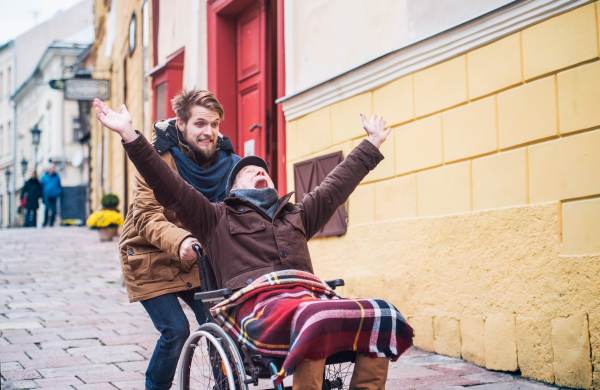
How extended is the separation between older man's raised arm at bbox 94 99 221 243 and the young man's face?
0.54 meters

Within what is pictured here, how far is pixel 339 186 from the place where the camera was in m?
3.19

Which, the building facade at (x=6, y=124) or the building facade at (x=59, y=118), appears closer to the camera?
the building facade at (x=59, y=118)

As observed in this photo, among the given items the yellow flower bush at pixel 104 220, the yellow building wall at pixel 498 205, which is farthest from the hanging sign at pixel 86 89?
the yellow building wall at pixel 498 205

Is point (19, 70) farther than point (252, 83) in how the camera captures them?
Yes

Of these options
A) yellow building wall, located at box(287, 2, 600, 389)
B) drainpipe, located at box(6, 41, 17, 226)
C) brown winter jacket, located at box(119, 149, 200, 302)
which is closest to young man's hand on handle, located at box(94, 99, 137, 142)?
brown winter jacket, located at box(119, 149, 200, 302)

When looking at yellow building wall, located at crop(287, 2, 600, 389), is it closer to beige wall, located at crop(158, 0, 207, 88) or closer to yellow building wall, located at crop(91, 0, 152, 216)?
beige wall, located at crop(158, 0, 207, 88)

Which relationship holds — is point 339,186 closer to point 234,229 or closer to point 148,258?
point 234,229

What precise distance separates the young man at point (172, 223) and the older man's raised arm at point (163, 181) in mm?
367

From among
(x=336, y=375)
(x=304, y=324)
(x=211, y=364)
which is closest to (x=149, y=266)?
(x=211, y=364)

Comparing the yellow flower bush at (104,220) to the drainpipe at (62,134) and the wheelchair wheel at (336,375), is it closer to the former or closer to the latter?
the wheelchair wheel at (336,375)

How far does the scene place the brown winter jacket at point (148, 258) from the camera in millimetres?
3273

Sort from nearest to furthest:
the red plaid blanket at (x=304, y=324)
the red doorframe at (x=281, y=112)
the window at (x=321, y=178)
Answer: the red plaid blanket at (x=304, y=324) < the window at (x=321, y=178) < the red doorframe at (x=281, y=112)

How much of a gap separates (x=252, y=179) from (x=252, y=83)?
5.38m

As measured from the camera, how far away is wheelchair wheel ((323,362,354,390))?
2.76m
